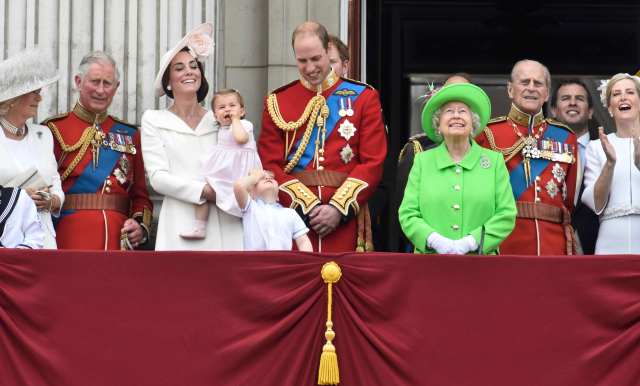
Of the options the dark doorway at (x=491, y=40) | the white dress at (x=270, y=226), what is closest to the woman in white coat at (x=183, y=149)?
the white dress at (x=270, y=226)

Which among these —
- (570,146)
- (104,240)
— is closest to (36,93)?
(104,240)

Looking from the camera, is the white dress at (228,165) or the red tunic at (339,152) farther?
the red tunic at (339,152)

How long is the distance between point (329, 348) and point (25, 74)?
2.31 m

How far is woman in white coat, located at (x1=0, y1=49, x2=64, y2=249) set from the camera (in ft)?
34.2

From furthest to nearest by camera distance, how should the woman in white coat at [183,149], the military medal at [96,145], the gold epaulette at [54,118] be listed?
the gold epaulette at [54,118] → the military medal at [96,145] → the woman in white coat at [183,149]

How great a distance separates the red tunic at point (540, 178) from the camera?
10.7 m

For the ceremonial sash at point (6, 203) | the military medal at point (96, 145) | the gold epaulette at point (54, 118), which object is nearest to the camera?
the ceremonial sash at point (6, 203)

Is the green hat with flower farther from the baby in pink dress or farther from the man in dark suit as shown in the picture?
the baby in pink dress

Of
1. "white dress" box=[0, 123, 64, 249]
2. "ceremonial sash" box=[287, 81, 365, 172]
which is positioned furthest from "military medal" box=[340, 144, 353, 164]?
"white dress" box=[0, 123, 64, 249]

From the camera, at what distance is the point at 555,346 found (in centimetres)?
974

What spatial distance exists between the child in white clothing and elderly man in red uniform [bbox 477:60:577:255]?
1.27m

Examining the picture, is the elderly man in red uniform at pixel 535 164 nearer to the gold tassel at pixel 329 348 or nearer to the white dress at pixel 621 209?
the white dress at pixel 621 209

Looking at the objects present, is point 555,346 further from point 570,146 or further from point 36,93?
point 36,93

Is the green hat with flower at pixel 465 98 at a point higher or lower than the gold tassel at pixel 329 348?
higher
